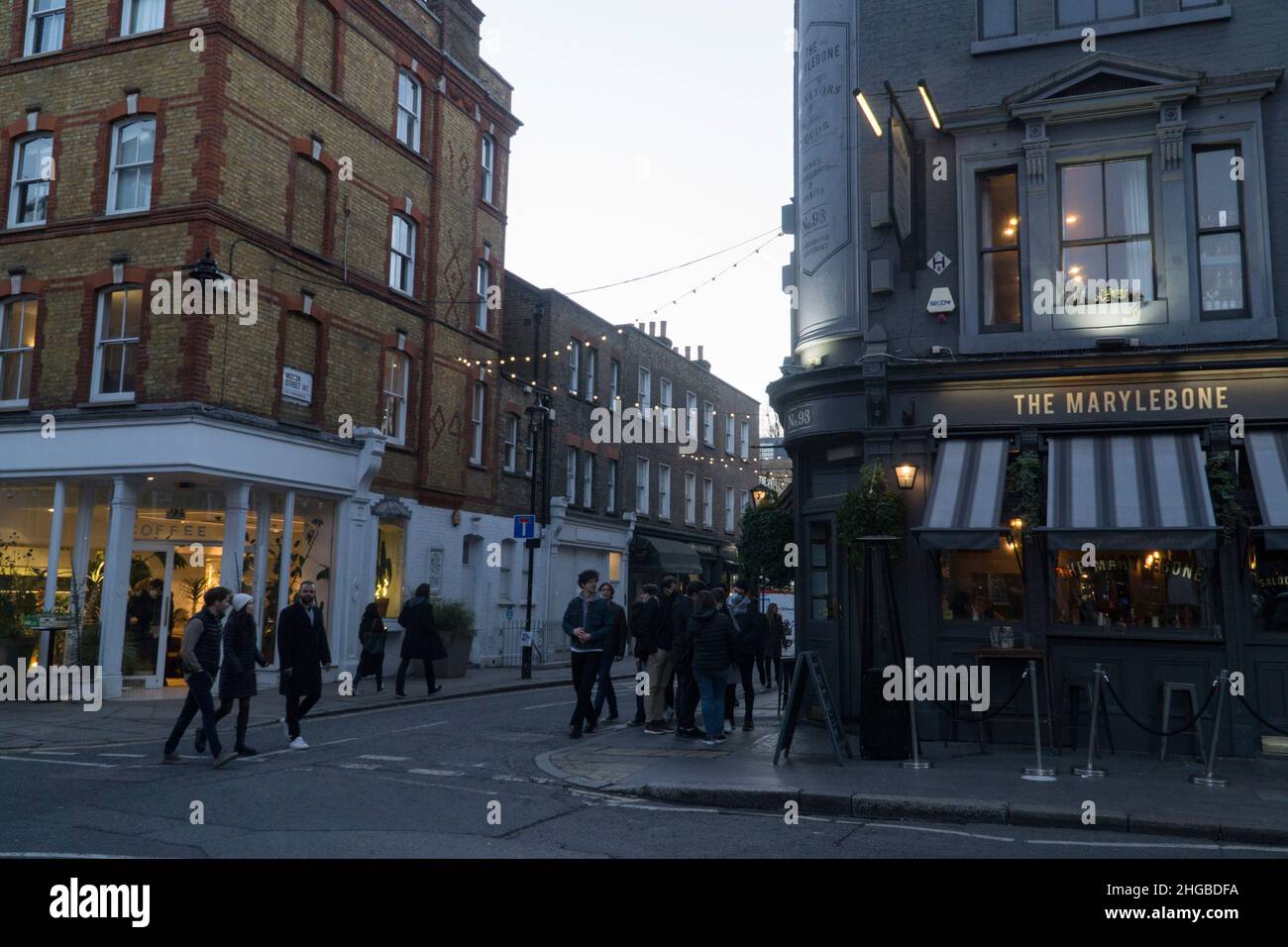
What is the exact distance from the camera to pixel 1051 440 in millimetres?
12875

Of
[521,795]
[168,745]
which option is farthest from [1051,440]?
[168,745]

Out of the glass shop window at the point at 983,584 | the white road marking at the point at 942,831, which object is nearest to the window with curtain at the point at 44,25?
the glass shop window at the point at 983,584

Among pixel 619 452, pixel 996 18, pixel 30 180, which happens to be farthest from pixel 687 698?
pixel 619 452

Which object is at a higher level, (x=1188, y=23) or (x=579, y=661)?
(x=1188, y=23)

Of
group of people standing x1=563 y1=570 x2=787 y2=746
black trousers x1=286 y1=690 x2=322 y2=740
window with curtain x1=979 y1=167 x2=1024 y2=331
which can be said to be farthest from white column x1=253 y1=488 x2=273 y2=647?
window with curtain x1=979 y1=167 x2=1024 y2=331

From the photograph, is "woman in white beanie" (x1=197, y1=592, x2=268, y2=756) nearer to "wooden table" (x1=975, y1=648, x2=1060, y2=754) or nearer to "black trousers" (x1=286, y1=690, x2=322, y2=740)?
"black trousers" (x1=286, y1=690, x2=322, y2=740)

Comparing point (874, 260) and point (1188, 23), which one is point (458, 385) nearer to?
point (874, 260)

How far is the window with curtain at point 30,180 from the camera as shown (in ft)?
65.5

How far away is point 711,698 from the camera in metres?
12.9

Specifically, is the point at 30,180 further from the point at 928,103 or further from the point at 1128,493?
the point at 1128,493

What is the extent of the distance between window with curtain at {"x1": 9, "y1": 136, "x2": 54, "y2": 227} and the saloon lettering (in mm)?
17591

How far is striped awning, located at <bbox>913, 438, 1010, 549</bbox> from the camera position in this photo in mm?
12273

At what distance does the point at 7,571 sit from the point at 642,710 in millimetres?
11669

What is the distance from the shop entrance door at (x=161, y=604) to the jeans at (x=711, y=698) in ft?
32.2
